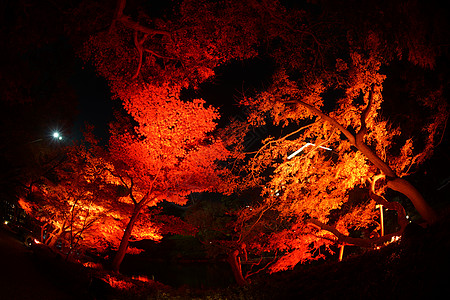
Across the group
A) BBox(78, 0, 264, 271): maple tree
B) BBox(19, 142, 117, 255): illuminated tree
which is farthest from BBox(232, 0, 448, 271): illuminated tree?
BBox(19, 142, 117, 255): illuminated tree

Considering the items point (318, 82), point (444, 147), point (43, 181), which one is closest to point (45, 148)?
point (43, 181)

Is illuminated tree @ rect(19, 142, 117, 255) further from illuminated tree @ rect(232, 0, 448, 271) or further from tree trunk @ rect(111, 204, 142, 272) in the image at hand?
illuminated tree @ rect(232, 0, 448, 271)

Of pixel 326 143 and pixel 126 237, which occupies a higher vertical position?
pixel 326 143

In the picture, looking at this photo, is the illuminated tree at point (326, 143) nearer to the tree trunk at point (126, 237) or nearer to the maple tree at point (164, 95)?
the maple tree at point (164, 95)

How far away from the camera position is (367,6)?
4824 mm

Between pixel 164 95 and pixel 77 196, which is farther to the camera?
pixel 77 196

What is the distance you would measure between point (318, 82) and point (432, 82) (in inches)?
174

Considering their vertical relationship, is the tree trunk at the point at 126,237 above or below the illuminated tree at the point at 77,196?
below

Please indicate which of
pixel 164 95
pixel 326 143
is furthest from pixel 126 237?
pixel 326 143

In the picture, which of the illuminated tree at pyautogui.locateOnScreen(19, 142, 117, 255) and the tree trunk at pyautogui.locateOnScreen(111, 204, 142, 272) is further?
the illuminated tree at pyautogui.locateOnScreen(19, 142, 117, 255)

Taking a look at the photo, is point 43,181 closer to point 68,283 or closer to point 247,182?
point 68,283

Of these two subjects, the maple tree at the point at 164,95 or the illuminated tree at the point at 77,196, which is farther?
the illuminated tree at the point at 77,196

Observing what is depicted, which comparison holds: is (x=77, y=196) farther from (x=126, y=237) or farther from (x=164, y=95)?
(x=164, y=95)

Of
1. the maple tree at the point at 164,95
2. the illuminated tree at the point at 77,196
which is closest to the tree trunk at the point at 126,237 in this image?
the maple tree at the point at 164,95
